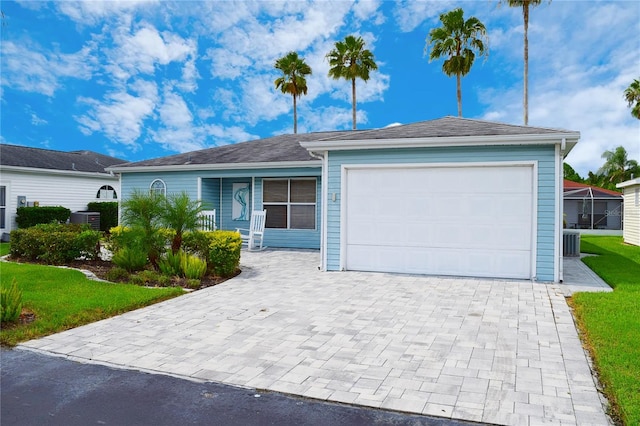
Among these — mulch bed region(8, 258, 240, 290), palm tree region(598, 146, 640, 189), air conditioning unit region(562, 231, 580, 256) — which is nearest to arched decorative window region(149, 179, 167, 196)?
mulch bed region(8, 258, 240, 290)

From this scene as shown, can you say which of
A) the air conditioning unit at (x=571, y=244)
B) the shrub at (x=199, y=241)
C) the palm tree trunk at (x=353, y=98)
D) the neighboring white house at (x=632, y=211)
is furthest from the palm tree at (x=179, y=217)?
the palm tree trunk at (x=353, y=98)

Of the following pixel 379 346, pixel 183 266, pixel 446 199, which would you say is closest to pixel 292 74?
pixel 446 199

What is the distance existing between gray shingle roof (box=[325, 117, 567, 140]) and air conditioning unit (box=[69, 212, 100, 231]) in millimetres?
13036

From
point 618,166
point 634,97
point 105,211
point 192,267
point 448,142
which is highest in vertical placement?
point 634,97

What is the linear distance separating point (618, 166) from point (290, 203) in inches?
1542

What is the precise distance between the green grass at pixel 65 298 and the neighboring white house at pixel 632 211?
1664 cm

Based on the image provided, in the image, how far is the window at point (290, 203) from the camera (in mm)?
13273

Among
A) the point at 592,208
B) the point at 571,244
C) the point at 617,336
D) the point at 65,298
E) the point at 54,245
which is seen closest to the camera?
the point at 617,336

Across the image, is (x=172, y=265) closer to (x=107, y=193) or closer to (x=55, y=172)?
(x=55, y=172)

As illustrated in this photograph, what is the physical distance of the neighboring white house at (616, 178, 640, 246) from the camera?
16.5 metres

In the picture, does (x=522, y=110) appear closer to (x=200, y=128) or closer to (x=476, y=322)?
(x=200, y=128)

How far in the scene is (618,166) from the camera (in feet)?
134

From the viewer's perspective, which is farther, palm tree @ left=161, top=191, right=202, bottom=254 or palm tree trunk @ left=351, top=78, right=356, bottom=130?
palm tree trunk @ left=351, top=78, right=356, bottom=130

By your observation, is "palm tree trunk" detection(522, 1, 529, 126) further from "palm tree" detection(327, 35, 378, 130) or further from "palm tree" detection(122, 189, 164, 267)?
"palm tree" detection(122, 189, 164, 267)
